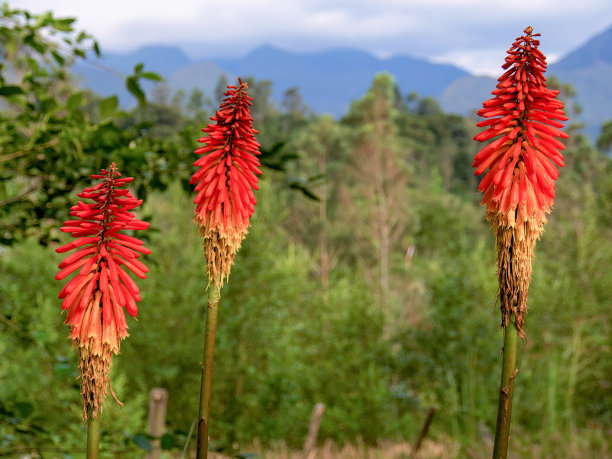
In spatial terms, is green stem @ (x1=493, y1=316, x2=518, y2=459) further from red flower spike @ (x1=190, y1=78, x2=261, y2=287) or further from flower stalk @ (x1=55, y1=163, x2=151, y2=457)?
flower stalk @ (x1=55, y1=163, x2=151, y2=457)

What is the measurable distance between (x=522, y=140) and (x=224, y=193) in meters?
0.80

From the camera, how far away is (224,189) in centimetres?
153

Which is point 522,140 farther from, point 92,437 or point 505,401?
point 92,437

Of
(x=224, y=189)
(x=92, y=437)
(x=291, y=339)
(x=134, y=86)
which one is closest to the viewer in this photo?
(x=92, y=437)

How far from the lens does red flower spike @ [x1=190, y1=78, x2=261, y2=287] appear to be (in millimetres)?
1498

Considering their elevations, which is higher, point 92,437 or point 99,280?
point 99,280

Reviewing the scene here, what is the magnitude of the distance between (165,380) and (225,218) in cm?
1905

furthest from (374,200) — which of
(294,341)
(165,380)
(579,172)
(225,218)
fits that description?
(225,218)

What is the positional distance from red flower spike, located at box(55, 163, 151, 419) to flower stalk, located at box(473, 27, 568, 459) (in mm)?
847

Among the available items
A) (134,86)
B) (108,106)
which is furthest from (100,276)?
(108,106)

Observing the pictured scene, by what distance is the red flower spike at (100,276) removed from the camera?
1.29 metres

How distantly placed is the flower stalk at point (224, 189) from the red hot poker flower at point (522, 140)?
58 centimetres

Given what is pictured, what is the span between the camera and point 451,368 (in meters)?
14.7

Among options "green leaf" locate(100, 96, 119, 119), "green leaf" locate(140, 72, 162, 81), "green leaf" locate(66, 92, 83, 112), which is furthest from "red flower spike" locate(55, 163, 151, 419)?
"green leaf" locate(66, 92, 83, 112)
